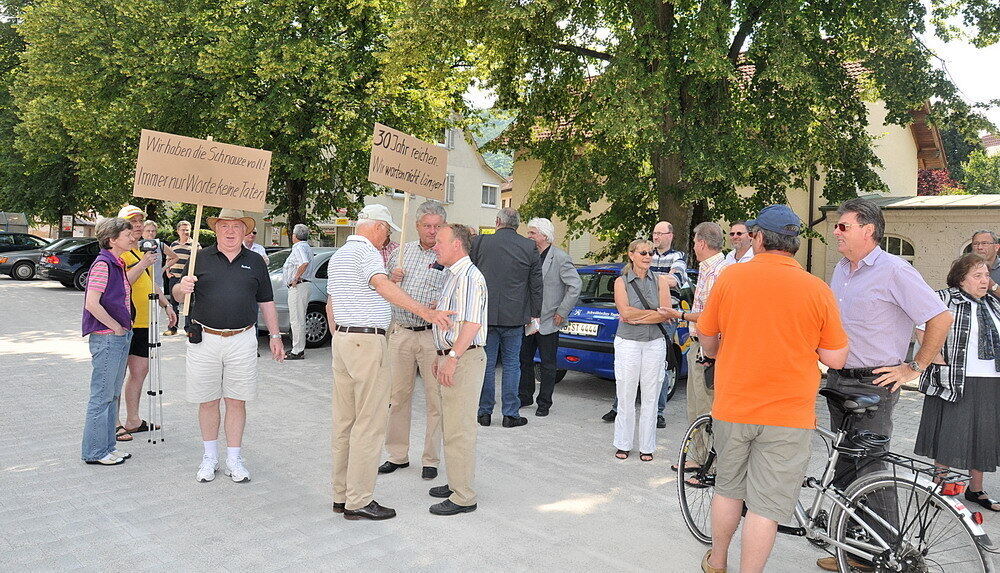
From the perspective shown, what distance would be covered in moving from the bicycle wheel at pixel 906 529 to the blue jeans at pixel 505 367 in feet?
13.1

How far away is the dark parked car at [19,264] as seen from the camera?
2880cm

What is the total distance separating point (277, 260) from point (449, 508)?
942 centimetres

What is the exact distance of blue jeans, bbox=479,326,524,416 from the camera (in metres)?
7.58

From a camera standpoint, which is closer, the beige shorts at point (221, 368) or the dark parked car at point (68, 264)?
the beige shorts at point (221, 368)

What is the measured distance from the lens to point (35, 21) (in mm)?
23234

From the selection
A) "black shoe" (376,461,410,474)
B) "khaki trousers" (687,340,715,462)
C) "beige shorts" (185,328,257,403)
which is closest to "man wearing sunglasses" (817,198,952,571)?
"khaki trousers" (687,340,715,462)

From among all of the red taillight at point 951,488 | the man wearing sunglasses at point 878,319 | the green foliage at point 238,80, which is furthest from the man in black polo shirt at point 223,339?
the green foliage at point 238,80

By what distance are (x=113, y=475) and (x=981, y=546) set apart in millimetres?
5383

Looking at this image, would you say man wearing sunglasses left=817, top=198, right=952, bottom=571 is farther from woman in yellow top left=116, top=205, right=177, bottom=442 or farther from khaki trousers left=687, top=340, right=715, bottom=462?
woman in yellow top left=116, top=205, right=177, bottom=442

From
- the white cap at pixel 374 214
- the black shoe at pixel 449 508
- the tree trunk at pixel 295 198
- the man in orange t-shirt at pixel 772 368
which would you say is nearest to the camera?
the man in orange t-shirt at pixel 772 368

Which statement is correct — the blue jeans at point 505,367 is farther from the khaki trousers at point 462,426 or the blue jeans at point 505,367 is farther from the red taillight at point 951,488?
the red taillight at point 951,488

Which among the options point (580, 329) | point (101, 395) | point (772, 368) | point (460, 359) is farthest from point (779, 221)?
point (580, 329)

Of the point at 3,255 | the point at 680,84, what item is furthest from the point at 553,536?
the point at 3,255

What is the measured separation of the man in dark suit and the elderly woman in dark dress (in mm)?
3685
